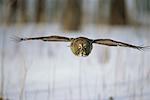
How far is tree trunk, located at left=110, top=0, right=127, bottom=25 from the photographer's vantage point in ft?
17.4

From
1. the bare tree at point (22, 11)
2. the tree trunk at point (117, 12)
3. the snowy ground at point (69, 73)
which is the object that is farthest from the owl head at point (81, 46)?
the tree trunk at point (117, 12)

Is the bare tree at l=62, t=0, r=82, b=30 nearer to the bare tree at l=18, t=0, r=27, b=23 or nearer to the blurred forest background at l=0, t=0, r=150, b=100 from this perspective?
the blurred forest background at l=0, t=0, r=150, b=100

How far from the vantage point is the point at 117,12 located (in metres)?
5.33

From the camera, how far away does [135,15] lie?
199 inches

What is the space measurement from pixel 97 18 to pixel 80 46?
3.49 meters

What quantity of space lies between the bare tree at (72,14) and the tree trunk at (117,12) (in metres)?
0.40

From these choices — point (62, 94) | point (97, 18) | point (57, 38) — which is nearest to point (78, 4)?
point (97, 18)

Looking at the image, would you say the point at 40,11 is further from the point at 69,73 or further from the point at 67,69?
the point at 69,73

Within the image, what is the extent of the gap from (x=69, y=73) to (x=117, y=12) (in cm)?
249

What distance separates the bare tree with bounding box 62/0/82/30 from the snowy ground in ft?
4.34

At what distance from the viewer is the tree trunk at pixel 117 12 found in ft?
17.4

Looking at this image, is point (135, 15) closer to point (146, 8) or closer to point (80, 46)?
point (146, 8)

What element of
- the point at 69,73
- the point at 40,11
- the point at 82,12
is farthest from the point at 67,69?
the point at 82,12

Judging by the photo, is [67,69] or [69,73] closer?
[69,73]
